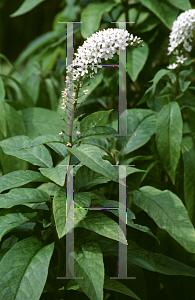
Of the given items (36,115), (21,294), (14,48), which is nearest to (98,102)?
(36,115)

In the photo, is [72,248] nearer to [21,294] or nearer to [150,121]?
[21,294]

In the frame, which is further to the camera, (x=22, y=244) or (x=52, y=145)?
(x=52, y=145)

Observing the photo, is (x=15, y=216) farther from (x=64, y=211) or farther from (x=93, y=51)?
(x=93, y=51)

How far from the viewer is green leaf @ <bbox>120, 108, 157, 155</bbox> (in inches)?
35.0

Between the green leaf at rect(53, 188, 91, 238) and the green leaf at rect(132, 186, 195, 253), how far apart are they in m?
0.22

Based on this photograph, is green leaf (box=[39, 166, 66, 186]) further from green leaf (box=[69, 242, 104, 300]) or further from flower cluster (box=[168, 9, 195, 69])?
flower cluster (box=[168, 9, 195, 69])

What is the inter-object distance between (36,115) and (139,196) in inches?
20.9

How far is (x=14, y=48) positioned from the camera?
3.05 metres

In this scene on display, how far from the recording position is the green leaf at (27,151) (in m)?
0.74

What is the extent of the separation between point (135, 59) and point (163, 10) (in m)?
0.21

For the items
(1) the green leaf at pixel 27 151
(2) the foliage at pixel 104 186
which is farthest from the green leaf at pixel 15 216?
(1) the green leaf at pixel 27 151

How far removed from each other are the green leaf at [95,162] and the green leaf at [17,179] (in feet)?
0.46

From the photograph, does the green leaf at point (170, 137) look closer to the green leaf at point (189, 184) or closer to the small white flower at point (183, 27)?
the green leaf at point (189, 184)

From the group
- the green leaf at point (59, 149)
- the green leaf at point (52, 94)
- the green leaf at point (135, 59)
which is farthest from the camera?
the green leaf at point (52, 94)
